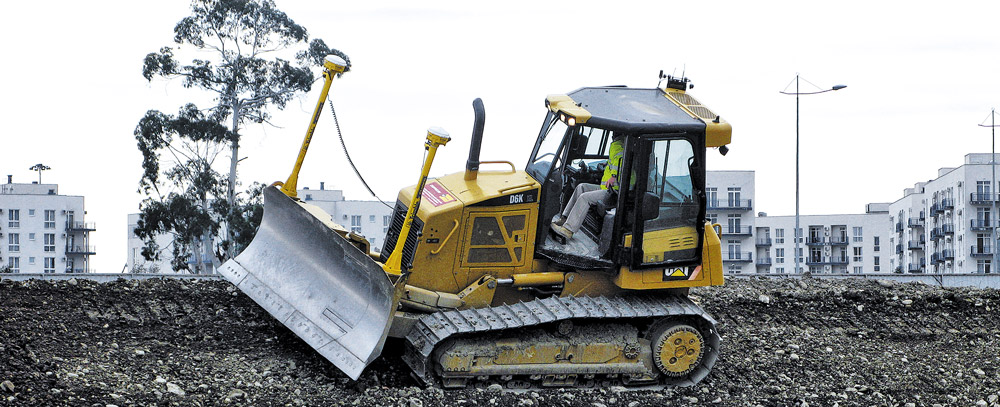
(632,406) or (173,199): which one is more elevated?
(173,199)

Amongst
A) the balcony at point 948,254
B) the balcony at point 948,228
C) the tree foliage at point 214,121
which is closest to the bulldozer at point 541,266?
the tree foliage at point 214,121

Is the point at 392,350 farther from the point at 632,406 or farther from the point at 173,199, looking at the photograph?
the point at 173,199

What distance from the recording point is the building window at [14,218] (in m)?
75.9

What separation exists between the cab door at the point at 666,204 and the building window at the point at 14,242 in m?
73.3

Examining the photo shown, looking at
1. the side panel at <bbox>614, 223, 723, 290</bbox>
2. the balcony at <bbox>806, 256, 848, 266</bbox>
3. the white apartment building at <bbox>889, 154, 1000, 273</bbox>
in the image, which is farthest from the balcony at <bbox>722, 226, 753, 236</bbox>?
the side panel at <bbox>614, 223, 723, 290</bbox>

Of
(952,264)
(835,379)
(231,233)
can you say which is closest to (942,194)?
(952,264)

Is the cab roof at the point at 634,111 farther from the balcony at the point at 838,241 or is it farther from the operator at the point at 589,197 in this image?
the balcony at the point at 838,241

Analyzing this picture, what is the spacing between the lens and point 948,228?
262 ft

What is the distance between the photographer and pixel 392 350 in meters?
11.2

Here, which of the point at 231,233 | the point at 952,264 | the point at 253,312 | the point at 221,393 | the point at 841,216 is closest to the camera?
the point at 221,393

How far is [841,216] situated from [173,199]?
72777mm

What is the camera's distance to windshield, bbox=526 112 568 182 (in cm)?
1100

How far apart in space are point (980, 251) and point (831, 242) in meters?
22.0

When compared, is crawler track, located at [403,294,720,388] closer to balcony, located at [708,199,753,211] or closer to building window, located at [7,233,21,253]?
balcony, located at [708,199,753,211]
